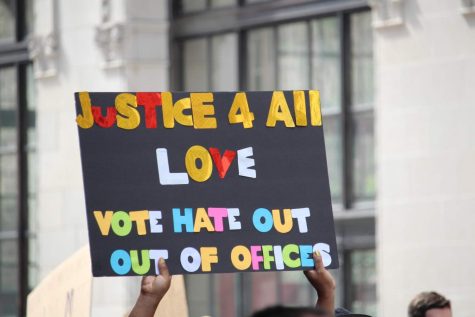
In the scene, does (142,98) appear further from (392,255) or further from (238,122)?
(392,255)

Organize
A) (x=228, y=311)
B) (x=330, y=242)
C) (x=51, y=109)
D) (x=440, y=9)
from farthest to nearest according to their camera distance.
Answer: (x=51, y=109) < (x=228, y=311) < (x=440, y=9) < (x=330, y=242)

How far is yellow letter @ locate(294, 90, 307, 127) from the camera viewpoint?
250 inches

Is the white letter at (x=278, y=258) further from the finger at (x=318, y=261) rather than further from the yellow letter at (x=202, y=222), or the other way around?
the yellow letter at (x=202, y=222)

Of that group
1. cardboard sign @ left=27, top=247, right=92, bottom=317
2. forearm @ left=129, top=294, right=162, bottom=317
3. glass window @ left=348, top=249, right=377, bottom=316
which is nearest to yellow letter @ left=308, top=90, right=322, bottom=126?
forearm @ left=129, top=294, right=162, bottom=317

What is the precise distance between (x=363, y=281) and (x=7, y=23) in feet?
17.8

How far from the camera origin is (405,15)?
13.2 m

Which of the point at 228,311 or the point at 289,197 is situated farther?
the point at 228,311

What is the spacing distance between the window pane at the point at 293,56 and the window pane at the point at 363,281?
1660 millimetres

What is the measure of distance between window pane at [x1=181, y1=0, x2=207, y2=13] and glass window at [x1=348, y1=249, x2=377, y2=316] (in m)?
3.03

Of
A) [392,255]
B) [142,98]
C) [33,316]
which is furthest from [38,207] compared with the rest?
[142,98]

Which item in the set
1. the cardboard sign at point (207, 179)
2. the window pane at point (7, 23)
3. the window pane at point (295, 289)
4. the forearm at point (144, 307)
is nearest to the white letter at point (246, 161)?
the cardboard sign at point (207, 179)

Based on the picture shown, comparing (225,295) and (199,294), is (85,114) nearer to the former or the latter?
(225,295)

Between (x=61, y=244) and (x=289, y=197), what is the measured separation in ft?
33.7

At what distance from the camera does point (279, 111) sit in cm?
638
